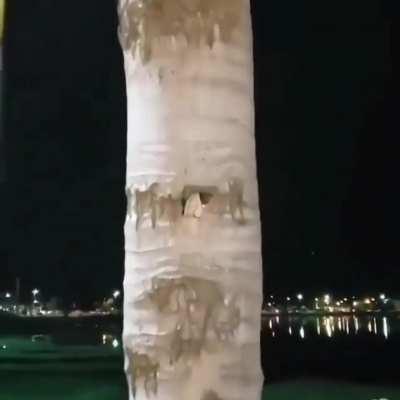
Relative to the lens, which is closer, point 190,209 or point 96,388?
point 190,209

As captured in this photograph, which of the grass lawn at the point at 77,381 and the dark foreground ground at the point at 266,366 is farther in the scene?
the grass lawn at the point at 77,381

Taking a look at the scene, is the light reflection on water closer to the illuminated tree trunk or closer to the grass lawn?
the grass lawn

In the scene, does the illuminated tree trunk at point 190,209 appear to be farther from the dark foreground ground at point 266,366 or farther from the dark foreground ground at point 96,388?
the dark foreground ground at point 96,388

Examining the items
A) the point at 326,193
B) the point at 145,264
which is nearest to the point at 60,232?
the point at 326,193

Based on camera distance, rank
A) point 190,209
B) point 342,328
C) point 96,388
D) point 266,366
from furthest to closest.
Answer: point 342,328 < point 266,366 < point 96,388 < point 190,209

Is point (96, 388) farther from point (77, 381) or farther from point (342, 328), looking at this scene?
point (342, 328)

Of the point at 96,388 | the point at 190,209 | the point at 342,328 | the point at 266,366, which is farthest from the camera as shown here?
the point at 342,328

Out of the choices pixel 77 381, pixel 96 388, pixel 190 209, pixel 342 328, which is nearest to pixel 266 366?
pixel 342 328

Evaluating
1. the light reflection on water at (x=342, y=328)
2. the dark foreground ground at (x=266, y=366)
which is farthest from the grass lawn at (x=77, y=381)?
the light reflection on water at (x=342, y=328)

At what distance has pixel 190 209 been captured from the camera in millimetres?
864

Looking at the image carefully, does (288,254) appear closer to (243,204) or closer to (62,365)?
(62,365)

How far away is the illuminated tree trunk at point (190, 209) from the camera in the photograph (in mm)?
856

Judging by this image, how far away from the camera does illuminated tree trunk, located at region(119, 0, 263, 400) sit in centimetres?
86

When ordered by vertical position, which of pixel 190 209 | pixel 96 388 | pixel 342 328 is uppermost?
pixel 342 328
